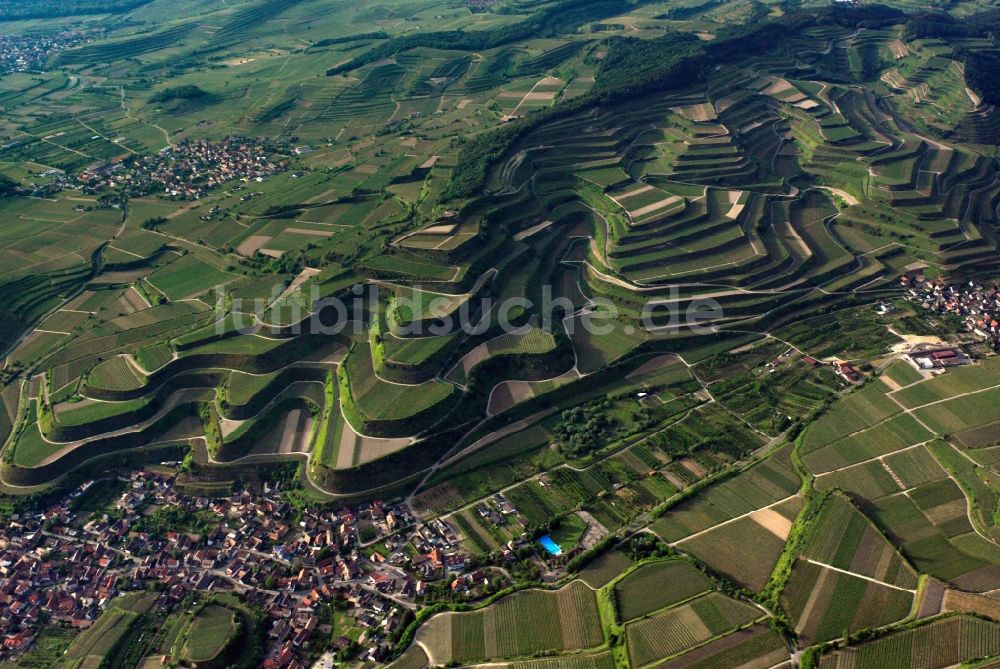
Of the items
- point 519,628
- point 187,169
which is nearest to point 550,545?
point 519,628

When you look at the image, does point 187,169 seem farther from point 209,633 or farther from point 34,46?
point 34,46

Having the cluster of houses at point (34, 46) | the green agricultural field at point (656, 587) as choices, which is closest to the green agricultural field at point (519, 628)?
the green agricultural field at point (656, 587)

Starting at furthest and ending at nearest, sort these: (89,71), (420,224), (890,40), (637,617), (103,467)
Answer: (89,71) → (890,40) → (420,224) → (103,467) → (637,617)

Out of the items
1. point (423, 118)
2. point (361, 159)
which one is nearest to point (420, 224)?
point (361, 159)

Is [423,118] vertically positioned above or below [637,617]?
above

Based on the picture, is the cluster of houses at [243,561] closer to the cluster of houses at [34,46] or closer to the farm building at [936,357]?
the farm building at [936,357]

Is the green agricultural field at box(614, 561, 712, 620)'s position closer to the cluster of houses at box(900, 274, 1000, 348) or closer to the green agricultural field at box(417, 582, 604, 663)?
the green agricultural field at box(417, 582, 604, 663)

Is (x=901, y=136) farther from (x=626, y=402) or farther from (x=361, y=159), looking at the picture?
(x=361, y=159)
